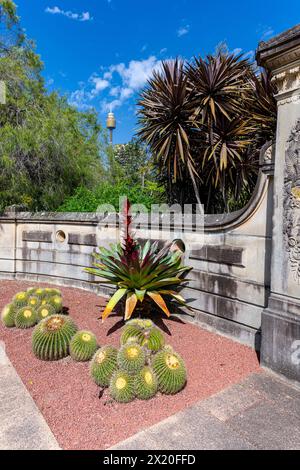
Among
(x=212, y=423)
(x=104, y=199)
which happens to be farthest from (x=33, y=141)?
(x=212, y=423)

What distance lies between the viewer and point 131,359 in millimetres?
2896

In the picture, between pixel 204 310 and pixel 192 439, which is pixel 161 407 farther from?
pixel 204 310

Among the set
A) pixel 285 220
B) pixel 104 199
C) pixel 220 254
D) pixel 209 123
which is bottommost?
pixel 220 254

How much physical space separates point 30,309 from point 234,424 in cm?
319

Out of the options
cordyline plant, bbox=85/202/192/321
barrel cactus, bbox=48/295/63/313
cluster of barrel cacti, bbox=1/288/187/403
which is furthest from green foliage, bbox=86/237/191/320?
barrel cactus, bbox=48/295/63/313

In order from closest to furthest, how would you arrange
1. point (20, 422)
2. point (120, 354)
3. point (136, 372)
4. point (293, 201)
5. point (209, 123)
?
point (20, 422) → point (136, 372) → point (120, 354) → point (293, 201) → point (209, 123)

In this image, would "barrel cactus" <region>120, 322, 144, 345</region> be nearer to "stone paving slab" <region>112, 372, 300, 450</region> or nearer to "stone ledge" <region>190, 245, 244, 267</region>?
"stone paving slab" <region>112, 372, 300, 450</region>

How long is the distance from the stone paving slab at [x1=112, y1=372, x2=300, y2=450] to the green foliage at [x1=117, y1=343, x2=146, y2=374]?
0.56 m

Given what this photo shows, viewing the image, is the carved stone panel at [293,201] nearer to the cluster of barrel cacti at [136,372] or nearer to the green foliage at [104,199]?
the cluster of barrel cacti at [136,372]

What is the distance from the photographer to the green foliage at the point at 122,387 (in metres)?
2.72

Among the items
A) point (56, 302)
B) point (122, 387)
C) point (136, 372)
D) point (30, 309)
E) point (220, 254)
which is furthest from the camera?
point (56, 302)

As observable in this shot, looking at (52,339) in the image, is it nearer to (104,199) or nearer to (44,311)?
(44,311)

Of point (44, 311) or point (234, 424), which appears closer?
point (234, 424)

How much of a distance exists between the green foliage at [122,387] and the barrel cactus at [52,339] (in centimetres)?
97
